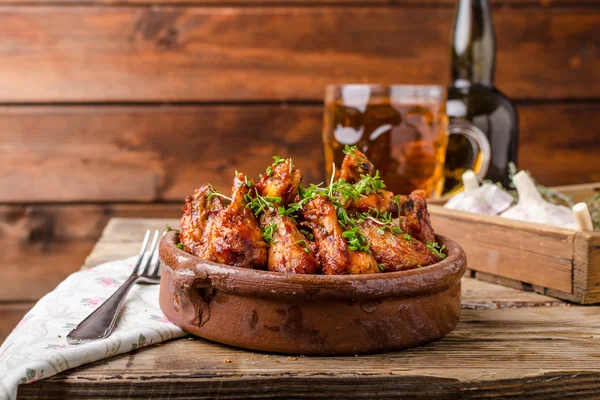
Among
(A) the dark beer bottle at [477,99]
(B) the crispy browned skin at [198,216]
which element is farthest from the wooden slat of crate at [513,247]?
(B) the crispy browned skin at [198,216]

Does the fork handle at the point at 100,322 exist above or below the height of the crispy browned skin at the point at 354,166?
below

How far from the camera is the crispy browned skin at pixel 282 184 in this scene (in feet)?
3.27

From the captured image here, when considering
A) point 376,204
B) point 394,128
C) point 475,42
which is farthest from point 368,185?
point 475,42

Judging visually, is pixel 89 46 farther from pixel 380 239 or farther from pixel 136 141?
pixel 380 239

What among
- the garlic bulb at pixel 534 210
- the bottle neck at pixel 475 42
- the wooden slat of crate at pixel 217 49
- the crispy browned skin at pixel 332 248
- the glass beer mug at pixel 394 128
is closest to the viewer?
the crispy browned skin at pixel 332 248

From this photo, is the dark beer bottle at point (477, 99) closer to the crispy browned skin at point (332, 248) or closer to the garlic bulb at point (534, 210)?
the garlic bulb at point (534, 210)

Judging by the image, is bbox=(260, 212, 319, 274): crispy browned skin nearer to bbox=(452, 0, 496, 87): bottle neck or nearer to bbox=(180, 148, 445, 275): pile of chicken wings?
bbox=(180, 148, 445, 275): pile of chicken wings

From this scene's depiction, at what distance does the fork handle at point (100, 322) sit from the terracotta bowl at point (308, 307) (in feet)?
0.35

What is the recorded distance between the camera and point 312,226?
0.96 metres

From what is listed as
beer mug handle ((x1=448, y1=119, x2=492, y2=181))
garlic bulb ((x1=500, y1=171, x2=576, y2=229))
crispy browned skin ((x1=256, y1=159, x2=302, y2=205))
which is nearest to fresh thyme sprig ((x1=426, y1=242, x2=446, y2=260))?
crispy browned skin ((x1=256, y1=159, x2=302, y2=205))

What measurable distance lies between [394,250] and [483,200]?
0.59 meters

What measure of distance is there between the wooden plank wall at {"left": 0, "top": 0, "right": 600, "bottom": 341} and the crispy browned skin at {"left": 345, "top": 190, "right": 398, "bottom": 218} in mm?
1599

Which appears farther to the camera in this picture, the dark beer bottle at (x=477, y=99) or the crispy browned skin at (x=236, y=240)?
the dark beer bottle at (x=477, y=99)

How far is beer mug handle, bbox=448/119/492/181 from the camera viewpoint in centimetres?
176
